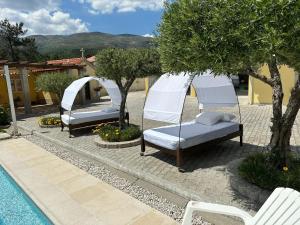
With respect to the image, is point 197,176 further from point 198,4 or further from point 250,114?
point 250,114

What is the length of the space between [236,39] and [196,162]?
4.68m

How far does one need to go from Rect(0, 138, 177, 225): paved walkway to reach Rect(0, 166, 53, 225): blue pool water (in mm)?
149

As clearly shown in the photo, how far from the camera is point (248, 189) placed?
5711mm

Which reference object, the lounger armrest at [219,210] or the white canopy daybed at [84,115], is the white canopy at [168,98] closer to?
the lounger armrest at [219,210]

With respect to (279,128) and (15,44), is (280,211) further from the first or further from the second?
(15,44)

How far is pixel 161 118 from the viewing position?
827 centimetres

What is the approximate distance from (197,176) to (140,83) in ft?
99.7

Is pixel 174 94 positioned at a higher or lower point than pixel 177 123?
higher

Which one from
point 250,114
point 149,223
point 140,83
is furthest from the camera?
point 140,83

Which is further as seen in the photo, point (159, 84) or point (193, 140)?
point (159, 84)

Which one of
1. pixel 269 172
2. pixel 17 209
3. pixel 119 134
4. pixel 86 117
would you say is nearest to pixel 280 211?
pixel 269 172

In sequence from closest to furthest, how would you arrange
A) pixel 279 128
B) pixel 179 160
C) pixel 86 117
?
pixel 279 128 < pixel 179 160 < pixel 86 117

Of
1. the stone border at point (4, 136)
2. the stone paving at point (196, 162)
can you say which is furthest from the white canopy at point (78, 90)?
the stone border at point (4, 136)

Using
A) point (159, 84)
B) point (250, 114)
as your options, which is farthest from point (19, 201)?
point (250, 114)
